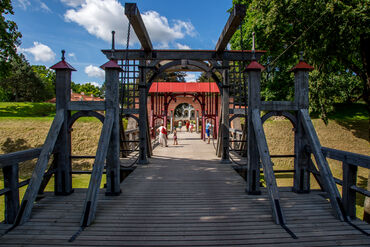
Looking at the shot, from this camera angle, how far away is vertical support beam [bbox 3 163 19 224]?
3.53m

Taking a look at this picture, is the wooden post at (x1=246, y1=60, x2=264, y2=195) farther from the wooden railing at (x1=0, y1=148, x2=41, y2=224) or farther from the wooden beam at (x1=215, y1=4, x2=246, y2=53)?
the wooden railing at (x1=0, y1=148, x2=41, y2=224)

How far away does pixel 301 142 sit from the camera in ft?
15.9

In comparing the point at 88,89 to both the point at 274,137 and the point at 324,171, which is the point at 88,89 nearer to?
the point at 274,137

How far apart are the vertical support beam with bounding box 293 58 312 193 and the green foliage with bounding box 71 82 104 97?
85050 millimetres

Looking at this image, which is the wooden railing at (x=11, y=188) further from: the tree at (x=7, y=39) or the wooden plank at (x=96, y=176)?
the tree at (x=7, y=39)

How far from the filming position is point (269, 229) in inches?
132

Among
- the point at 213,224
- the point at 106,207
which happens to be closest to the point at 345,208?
the point at 213,224

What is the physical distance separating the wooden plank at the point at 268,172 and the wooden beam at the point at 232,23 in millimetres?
2049

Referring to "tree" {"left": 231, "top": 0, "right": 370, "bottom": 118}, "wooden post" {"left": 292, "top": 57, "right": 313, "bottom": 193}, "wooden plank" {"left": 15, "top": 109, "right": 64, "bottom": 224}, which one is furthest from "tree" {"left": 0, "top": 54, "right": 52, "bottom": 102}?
"wooden post" {"left": 292, "top": 57, "right": 313, "bottom": 193}

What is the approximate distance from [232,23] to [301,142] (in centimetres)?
303

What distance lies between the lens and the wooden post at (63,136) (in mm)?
4672

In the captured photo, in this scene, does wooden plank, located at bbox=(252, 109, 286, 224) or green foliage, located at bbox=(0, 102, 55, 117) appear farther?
green foliage, located at bbox=(0, 102, 55, 117)

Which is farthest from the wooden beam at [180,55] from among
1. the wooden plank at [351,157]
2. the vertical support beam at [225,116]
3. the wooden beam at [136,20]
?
the wooden plank at [351,157]

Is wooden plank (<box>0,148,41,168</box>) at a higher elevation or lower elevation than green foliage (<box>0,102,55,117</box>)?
lower
